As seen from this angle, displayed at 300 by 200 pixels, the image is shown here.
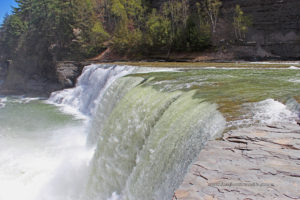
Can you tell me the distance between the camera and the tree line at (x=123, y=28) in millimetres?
24125

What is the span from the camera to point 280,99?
15.0 feet

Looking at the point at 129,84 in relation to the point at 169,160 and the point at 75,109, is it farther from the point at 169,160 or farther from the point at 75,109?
the point at 75,109

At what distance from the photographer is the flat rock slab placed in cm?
214

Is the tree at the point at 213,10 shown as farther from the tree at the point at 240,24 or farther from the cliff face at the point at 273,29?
the tree at the point at 240,24

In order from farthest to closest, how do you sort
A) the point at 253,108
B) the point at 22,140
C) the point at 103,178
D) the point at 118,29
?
the point at 118,29 < the point at 22,140 < the point at 103,178 < the point at 253,108

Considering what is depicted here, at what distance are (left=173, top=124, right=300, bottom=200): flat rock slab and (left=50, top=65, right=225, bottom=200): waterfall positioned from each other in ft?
1.64

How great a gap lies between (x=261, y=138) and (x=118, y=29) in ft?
88.1

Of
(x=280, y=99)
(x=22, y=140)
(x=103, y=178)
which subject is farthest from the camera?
(x=22, y=140)

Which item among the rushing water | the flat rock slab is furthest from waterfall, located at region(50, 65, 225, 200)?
the flat rock slab

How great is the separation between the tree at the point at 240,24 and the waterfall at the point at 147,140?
17.1m

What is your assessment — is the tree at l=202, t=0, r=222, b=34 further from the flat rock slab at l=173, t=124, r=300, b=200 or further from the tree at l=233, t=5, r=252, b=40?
the flat rock slab at l=173, t=124, r=300, b=200

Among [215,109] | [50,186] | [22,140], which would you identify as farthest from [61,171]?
[215,109]

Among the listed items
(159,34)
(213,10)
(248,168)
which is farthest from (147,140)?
(213,10)

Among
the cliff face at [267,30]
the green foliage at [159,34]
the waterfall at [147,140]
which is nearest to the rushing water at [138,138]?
the waterfall at [147,140]
